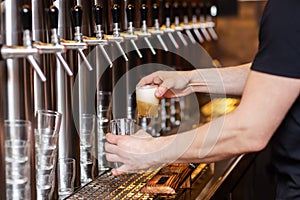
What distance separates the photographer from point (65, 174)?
2.49 m

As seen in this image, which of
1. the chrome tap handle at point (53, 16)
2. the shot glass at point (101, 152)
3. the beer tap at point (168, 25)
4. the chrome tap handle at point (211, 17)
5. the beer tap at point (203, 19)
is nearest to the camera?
the chrome tap handle at point (53, 16)

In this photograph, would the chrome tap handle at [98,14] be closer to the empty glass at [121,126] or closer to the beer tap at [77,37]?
the beer tap at [77,37]

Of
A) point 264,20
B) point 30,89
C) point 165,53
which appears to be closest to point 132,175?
point 30,89

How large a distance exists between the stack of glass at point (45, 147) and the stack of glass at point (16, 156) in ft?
0.45

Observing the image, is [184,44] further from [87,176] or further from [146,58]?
[87,176]

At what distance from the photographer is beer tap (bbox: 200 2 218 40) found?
486 cm

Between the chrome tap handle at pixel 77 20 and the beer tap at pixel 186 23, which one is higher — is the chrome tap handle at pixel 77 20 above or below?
below

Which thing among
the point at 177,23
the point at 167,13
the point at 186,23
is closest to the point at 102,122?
the point at 167,13

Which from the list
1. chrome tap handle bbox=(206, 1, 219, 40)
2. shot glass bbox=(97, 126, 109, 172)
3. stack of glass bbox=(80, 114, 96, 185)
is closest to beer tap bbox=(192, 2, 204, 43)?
chrome tap handle bbox=(206, 1, 219, 40)

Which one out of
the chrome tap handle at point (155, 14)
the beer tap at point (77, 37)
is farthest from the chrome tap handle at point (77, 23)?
the chrome tap handle at point (155, 14)

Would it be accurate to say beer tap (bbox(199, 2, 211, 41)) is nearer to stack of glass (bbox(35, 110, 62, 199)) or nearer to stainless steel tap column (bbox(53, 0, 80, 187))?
stainless steel tap column (bbox(53, 0, 80, 187))

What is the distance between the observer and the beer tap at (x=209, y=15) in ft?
15.9

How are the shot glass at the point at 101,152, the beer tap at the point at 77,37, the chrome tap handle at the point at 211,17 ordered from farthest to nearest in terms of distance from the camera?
the chrome tap handle at the point at 211,17, the shot glass at the point at 101,152, the beer tap at the point at 77,37

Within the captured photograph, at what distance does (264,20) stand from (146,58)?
4.62 ft
